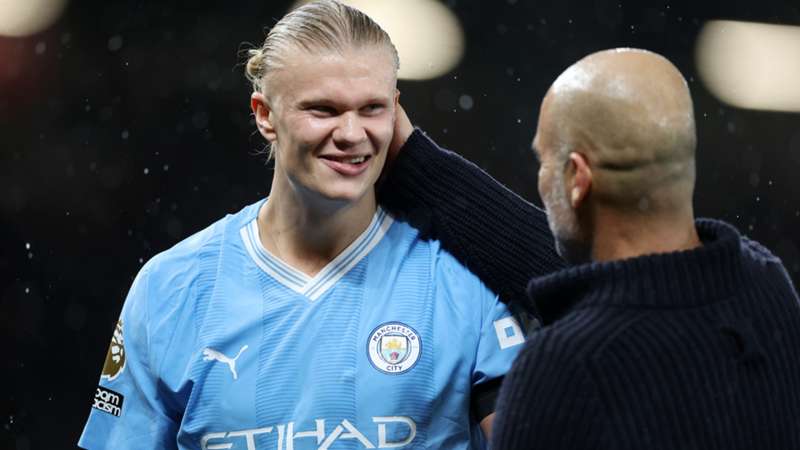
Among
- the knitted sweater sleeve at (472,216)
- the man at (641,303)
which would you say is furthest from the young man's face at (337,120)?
the man at (641,303)

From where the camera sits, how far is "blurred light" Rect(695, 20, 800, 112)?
11.8 ft

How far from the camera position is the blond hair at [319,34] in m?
1.70

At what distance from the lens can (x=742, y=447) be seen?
115cm

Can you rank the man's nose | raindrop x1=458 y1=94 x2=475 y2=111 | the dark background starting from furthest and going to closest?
raindrop x1=458 y1=94 x2=475 y2=111, the dark background, the man's nose

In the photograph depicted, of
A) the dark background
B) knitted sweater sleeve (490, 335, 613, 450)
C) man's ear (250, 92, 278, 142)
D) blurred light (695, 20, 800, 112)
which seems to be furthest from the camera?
blurred light (695, 20, 800, 112)

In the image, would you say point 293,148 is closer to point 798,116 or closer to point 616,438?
point 616,438

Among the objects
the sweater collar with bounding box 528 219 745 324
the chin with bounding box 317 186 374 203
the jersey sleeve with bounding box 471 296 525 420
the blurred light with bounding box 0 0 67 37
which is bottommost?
the jersey sleeve with bounding box 471 296 525 420

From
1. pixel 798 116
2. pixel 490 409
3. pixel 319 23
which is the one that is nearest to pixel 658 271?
pixel 490 409

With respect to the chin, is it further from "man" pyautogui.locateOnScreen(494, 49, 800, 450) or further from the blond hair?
"man" pyautogui.locateOnScreen(494, 49, 800, 450)

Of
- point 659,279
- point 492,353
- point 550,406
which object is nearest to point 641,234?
point 659,279

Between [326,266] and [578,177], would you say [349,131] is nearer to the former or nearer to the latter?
[326,266]

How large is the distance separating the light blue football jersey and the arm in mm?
28

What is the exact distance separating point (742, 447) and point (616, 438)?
0.12 m

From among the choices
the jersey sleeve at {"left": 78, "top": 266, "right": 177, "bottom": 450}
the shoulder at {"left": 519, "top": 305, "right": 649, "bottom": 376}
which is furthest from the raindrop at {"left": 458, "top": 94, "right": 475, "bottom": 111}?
the shoulder at {"left": 519, "top": 305, "right": 649, "bottom": 376}
